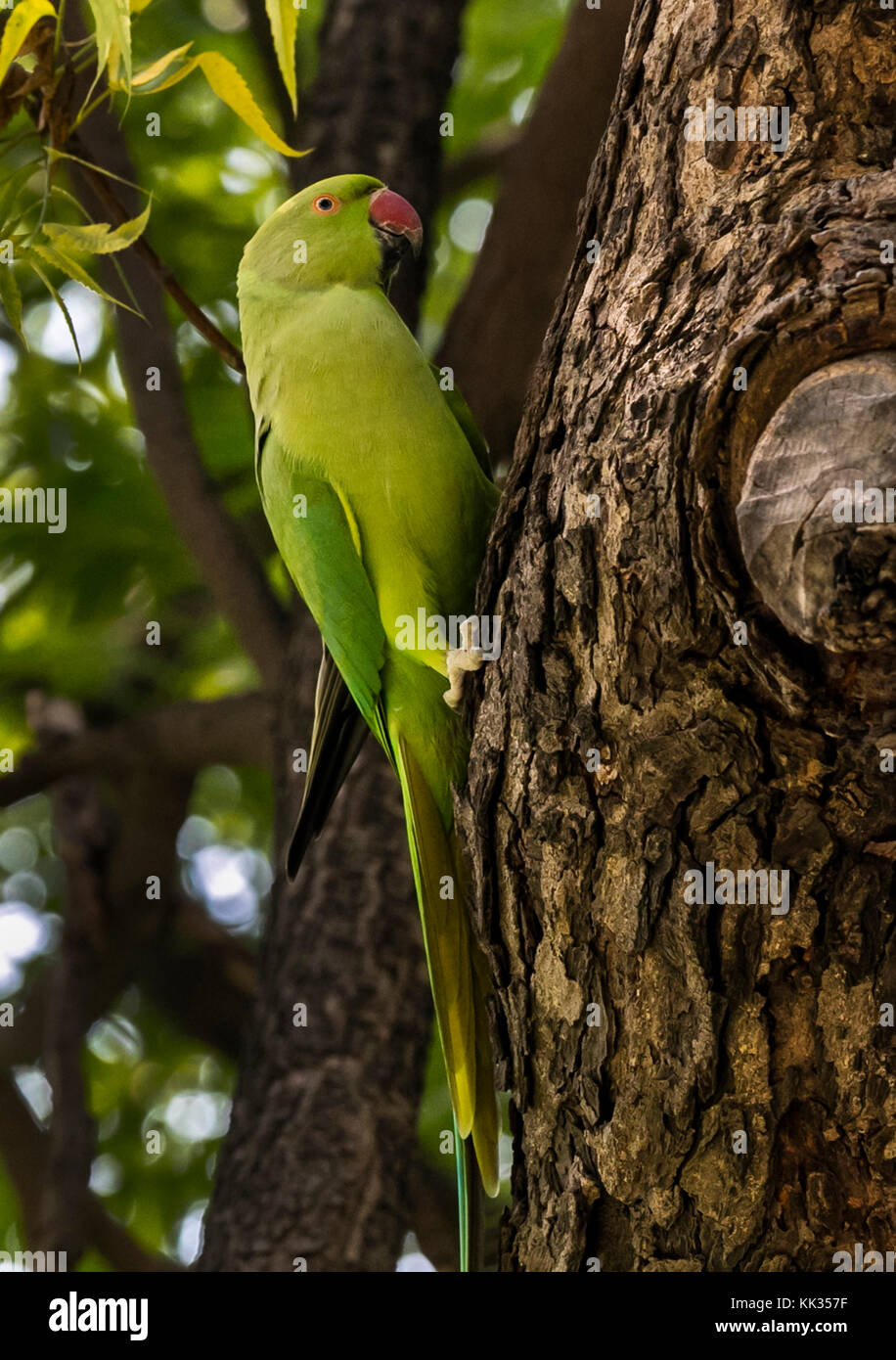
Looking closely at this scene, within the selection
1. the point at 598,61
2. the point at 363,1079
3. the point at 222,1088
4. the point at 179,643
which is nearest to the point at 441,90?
the point at 598,61

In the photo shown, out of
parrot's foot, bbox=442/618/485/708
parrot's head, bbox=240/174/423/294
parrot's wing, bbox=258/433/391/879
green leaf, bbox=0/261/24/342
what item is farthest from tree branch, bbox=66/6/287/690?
parrot's foot, bbox=442/618/485/708

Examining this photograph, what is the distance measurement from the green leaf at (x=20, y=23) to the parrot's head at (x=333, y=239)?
1.11 meters


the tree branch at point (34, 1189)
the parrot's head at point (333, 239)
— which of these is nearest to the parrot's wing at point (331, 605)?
the parrot's head at point (333, 239)

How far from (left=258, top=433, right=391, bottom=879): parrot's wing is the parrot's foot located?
1.35 ft

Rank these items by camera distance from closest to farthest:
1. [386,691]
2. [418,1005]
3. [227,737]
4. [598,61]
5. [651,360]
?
[651,360], [386,691], [598,61], [418,1005], [227,737]

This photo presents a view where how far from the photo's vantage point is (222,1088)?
5598 mm

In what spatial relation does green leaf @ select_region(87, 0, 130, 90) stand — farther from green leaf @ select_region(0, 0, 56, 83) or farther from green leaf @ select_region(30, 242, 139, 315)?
green leaf @ select_region(30, 242, 139, 315)

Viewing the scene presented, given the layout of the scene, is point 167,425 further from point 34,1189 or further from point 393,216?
point 34,1189

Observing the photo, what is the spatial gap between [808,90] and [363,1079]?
3.32m

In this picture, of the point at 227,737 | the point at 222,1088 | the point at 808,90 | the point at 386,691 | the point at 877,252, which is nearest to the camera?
the point at 877,252

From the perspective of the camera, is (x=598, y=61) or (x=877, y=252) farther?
(x=598, y=61)

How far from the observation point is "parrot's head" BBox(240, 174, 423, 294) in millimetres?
3332

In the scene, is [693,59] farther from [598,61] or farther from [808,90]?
[598,61]

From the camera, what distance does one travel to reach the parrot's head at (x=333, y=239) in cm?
333
